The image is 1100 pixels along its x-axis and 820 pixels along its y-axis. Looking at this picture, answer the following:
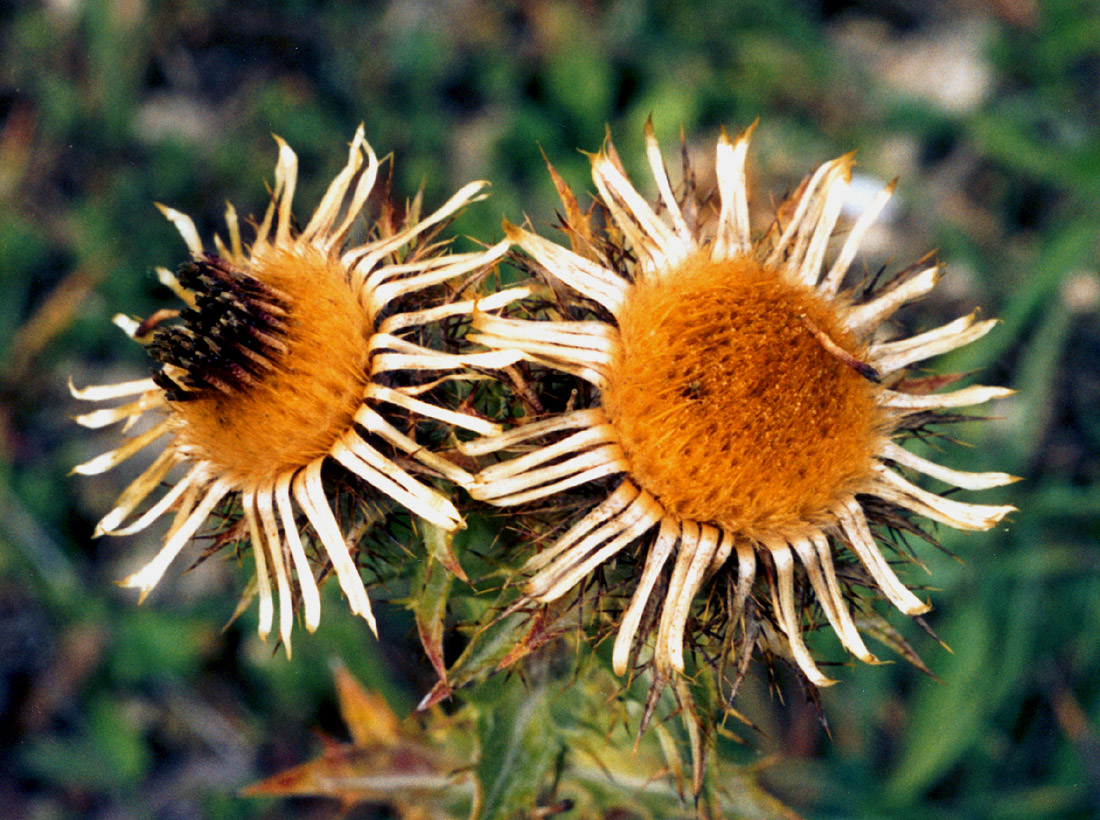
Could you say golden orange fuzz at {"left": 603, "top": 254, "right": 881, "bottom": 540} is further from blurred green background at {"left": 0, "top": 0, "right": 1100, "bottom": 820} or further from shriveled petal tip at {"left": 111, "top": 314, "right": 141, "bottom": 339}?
blurred green background at {"left": 0, "top": 0, "right": 1100, "bottom": 820}

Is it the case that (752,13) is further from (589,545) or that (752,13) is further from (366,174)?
(589,545)

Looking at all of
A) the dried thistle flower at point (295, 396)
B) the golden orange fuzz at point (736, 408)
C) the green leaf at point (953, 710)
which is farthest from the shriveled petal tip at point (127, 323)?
the green leaf at point (953, 710)

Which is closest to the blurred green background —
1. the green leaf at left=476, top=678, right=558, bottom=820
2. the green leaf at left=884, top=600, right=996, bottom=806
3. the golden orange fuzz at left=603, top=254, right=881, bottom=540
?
the green leaf at left=884, top=600, right=996, bottom=806

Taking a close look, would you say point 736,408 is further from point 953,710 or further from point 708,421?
point 953,710

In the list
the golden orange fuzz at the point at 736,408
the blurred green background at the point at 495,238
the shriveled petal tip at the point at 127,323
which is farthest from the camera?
the blurred green background at the point at 495,238

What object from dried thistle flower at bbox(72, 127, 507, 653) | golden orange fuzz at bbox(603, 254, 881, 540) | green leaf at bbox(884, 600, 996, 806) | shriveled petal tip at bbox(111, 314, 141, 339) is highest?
shriveled petal tip at bbox(111, 314, 141, 339)

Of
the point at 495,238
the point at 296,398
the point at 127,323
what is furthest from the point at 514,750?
the point at 495,238

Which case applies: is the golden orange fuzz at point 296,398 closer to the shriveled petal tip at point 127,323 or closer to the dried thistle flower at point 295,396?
the dried thistle flower at point 295,396
